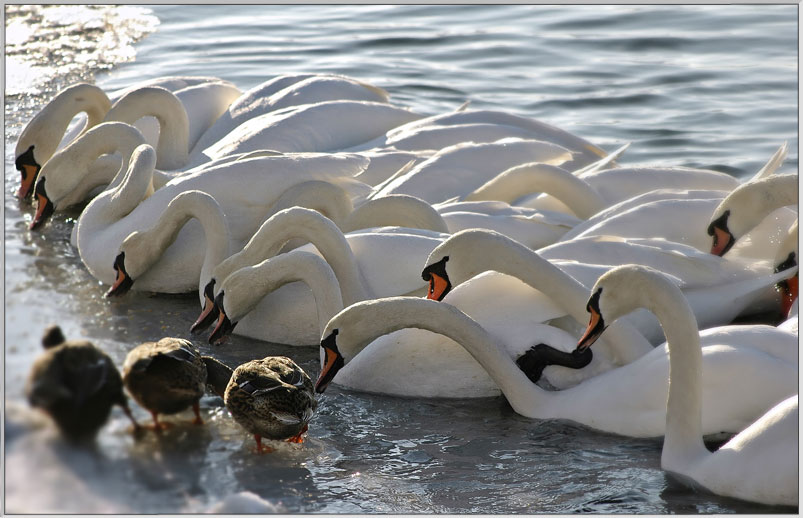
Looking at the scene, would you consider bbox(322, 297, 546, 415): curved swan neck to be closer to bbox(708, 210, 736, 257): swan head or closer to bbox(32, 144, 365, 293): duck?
bbox(708, 210, 736, 257): swan head

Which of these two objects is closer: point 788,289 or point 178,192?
point 788,289

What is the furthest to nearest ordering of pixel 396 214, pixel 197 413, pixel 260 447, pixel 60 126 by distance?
pixel 60 126 → pixel 396 214 → pixel 260 447 → pixel 197 413

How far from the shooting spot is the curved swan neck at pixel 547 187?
7.32 meters

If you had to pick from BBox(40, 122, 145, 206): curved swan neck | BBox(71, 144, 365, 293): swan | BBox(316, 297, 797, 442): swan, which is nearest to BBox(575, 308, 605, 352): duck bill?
BBox(316, 297, 797, 442): swan

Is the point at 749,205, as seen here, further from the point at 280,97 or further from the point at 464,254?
the point at 280,97

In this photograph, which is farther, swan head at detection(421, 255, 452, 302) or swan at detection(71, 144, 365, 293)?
swan at detection(71, 144, 365, 293)

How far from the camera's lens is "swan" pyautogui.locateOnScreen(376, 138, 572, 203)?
24.5 ft

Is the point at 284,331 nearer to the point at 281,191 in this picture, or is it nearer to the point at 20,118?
the point at 281,191

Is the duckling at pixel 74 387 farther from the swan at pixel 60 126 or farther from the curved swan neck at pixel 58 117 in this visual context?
the curved swan neck at pixel 58 117

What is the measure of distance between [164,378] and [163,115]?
532cm

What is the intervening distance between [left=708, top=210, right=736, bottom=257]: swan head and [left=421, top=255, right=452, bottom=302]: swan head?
1732 mm

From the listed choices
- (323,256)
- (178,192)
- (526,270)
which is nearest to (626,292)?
(526,270)

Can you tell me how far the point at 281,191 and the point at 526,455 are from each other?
292 cm

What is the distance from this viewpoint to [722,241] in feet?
21.4
